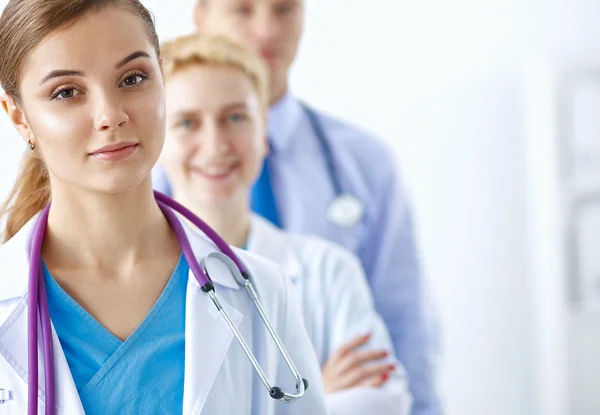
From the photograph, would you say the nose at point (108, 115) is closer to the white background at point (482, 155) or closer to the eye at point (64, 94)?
the eye at point (64, 94)

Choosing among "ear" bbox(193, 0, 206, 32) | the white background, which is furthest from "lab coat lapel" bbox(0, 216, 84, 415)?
the white background

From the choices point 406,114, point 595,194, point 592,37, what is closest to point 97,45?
point 406,114

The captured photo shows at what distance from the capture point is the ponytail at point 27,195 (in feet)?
3.23

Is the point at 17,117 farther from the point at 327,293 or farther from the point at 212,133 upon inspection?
the point at 327,293

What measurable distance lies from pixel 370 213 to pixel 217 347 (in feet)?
3.11

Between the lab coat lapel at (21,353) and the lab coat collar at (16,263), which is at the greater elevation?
the lab coat collar at (16,263)

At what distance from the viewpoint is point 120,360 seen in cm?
87

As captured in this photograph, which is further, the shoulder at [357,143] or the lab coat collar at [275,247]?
the shoulder at [357,143]

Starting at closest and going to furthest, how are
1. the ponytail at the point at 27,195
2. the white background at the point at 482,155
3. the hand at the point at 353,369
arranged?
the ponytail at the point at 27,195 → the hand at the point at 353,369 → the white background at the point at 482,155

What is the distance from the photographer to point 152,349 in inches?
35.1

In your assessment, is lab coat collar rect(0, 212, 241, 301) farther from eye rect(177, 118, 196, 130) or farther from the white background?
the white background

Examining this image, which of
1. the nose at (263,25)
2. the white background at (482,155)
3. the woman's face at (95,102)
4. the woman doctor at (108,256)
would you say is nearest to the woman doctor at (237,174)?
the nose at (263,25)

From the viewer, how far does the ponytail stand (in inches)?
38.8

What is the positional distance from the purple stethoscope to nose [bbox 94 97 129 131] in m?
0.16
